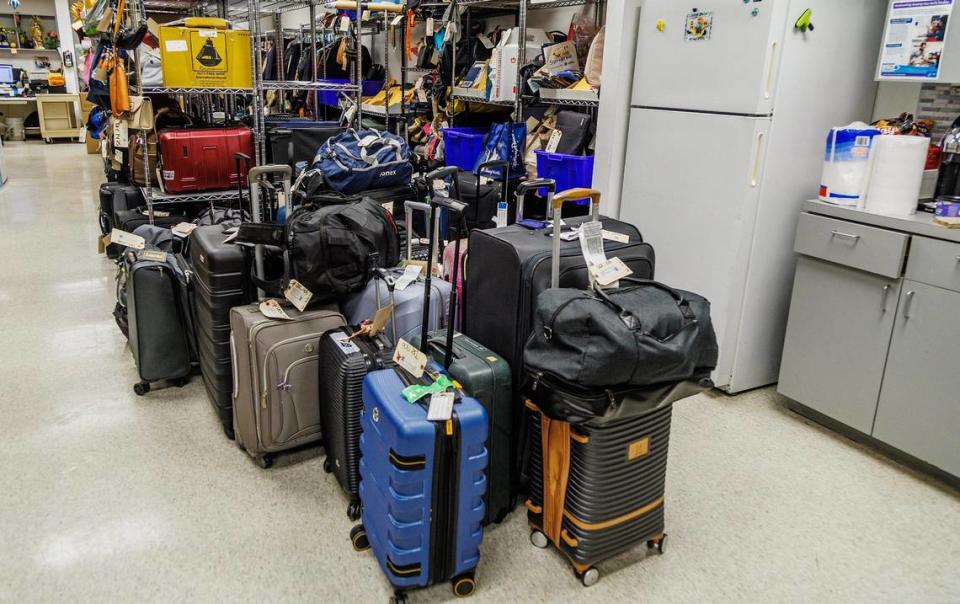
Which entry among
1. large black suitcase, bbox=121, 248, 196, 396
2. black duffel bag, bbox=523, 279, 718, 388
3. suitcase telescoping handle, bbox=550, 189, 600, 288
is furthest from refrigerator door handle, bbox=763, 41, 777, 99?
large black suitcase, bbox=121, 248, 196, 396

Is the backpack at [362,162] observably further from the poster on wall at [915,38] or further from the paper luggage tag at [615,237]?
the poster on wall at [915,38]

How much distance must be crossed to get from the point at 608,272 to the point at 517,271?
29 centimetres

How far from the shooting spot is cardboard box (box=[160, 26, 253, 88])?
3975 millimetres

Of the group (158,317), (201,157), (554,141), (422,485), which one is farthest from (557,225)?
(201,157)

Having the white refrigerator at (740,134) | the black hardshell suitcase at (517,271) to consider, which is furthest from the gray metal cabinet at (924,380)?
the black hardshell suitcase at (517,271)

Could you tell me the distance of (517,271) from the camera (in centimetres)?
210

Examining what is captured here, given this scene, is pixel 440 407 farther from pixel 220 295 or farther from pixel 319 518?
pixel 220 295

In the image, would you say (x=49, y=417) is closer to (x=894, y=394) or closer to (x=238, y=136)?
(x=238, y=136)

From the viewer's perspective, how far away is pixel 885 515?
2.41 m

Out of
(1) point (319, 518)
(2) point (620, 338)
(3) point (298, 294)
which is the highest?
(2) point (620, 338)

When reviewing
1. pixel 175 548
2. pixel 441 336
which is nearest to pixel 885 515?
pixel 441 336

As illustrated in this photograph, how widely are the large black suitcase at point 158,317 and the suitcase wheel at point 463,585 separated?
184 cm

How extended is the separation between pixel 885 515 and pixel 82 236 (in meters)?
6.12

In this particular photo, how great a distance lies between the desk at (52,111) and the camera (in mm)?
12094
